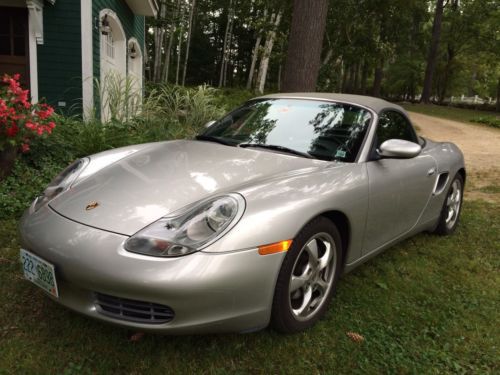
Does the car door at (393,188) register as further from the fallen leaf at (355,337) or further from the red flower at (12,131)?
the red flower at (12,131)

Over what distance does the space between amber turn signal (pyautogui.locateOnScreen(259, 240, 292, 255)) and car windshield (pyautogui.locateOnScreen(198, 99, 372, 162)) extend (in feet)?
3.06

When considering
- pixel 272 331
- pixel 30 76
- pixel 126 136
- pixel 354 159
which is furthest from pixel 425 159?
pixel 30 76

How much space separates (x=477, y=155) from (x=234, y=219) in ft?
33.5

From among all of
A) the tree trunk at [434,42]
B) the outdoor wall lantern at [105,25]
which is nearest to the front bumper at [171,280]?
the outdoor wall lantern at [105,25]

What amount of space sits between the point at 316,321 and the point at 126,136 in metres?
4.10

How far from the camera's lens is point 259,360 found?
221cm

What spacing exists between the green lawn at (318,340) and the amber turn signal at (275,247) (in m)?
0.58

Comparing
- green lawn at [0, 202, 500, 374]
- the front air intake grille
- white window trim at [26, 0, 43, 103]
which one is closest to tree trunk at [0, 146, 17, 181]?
green lawn at [0, 202, 500, 374]

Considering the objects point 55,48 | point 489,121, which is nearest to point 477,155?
point 55,48

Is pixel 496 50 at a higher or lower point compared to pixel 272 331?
higher

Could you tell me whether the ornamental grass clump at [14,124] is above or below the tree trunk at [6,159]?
above

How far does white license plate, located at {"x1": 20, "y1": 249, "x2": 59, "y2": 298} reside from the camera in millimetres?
2074

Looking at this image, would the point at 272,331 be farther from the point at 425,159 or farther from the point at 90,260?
the point at 425,159

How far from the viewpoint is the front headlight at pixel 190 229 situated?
6.44ft
